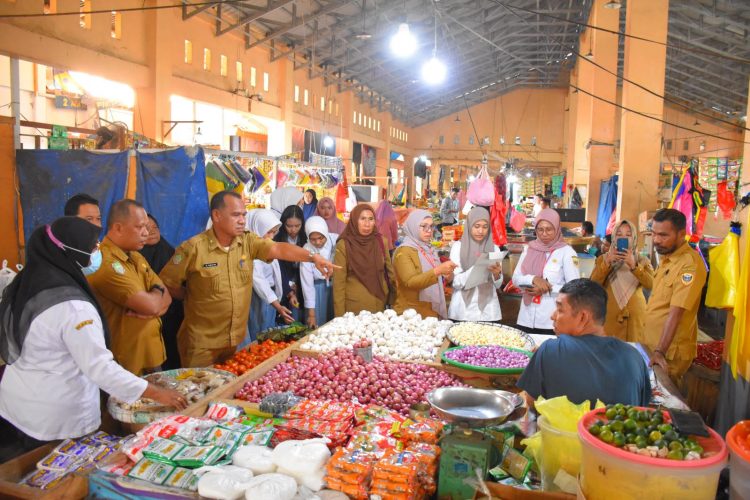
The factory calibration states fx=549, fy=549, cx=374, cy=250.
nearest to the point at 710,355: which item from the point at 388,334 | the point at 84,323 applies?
the point at 388,334

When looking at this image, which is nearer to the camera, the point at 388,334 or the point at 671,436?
the point at 671,436

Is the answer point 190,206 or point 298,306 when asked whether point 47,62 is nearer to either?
point 190,206

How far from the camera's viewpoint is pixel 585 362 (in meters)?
2.41

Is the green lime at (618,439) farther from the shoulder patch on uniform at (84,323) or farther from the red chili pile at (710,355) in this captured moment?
the red chili pile at (710,355)

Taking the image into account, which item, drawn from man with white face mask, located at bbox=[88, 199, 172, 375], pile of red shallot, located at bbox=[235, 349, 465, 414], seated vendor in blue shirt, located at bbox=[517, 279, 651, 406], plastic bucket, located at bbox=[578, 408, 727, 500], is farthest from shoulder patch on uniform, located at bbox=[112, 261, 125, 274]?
plastic bucket, located at bbox=[578, 408, 727, 500]

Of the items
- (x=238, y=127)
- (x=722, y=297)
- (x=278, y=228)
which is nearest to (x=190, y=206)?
(x=278, y=228)

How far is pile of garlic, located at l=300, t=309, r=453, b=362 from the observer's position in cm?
391

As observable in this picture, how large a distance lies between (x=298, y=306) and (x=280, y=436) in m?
3.25

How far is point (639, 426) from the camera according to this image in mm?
1787

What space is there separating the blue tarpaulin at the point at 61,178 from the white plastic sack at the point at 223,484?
181 inches

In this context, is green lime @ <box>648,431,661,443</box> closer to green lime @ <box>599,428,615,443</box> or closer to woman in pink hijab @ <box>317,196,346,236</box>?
green lime @ <box>599,428,615,443</box>

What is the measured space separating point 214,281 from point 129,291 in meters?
0.69

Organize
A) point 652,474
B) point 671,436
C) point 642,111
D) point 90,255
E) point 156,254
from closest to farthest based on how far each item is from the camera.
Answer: point 652,474 < point 671,436 < point 90,255 < point 156,254 < point 642,111

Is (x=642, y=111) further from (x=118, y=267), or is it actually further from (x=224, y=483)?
(x=224, y=483)
